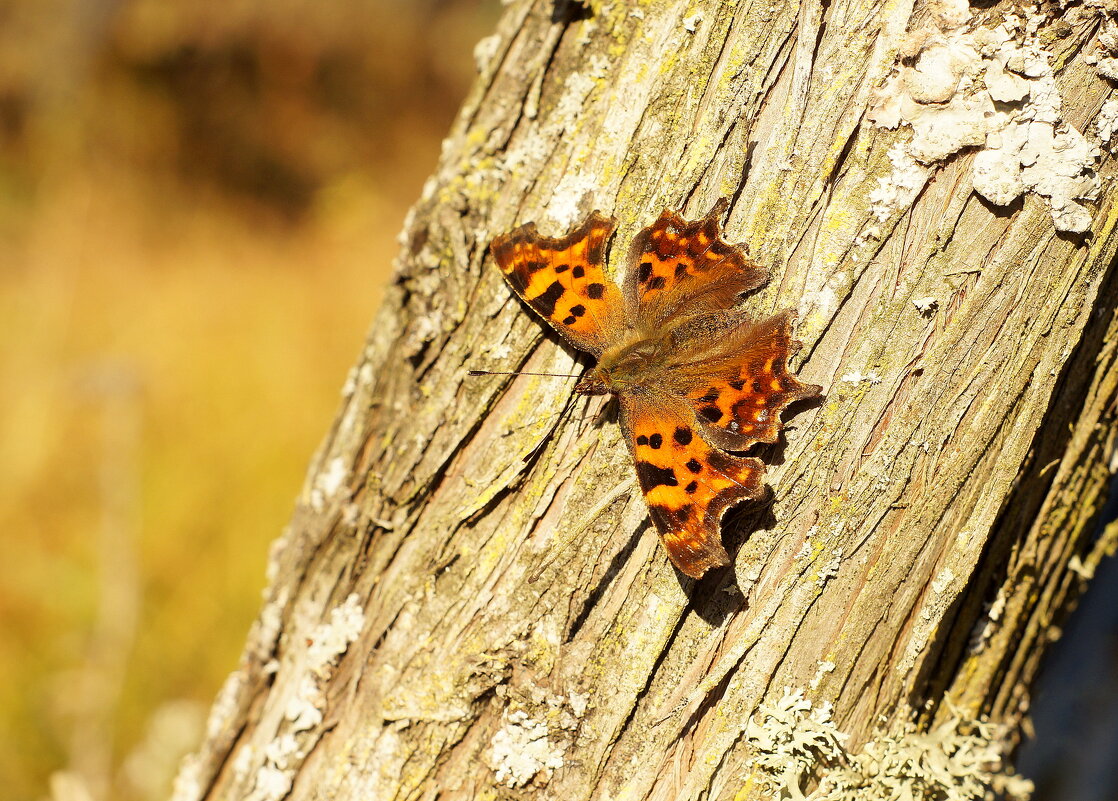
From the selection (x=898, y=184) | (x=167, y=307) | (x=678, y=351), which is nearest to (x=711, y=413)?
(x=678, y=351)

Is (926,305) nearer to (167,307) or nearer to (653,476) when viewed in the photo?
(653,476)

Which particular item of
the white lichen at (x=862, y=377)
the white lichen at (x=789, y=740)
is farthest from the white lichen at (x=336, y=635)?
the white lichen at (x=862, y=377)

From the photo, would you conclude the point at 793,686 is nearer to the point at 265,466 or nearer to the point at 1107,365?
the point at 1107,365

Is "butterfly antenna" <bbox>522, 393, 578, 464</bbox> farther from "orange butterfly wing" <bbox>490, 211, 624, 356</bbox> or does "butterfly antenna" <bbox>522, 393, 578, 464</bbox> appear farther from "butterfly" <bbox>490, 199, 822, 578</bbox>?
"orange butterfly wing" <bbox>490, 211, 624, 356</bbox>

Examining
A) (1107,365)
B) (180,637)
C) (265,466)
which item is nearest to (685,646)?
(1107,365)

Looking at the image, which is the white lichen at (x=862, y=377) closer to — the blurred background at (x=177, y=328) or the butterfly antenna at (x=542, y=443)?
the butterfly antenna at (x=542, y=443)

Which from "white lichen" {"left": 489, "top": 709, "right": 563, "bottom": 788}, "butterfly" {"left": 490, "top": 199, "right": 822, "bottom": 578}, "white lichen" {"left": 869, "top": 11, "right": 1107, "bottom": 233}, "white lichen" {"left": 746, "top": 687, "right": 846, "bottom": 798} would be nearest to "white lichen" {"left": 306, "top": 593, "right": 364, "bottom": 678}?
"white lichen" {"left": 489, "top": 709, "right": 563, "bottom": 788}
